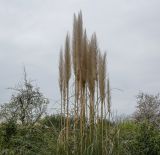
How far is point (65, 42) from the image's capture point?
7242 mm

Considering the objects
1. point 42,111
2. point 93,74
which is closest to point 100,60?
point 93,74

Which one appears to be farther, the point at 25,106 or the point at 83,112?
the point at 25,106

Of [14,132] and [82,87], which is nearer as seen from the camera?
[82,87]

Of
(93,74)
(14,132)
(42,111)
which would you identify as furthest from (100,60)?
(42,111)

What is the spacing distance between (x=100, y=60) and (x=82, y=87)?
46 centimetres

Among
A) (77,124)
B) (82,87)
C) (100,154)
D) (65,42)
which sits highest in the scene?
(65,42)

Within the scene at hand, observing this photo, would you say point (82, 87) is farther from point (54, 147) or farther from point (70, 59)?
point (54, 147)

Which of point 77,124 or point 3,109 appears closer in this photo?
point 77,124

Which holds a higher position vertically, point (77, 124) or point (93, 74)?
point (93, 74)

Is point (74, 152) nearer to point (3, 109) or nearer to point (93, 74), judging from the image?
point (93, 74)

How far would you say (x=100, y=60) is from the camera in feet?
23.5

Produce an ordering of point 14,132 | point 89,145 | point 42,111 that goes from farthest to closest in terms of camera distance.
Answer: point 42,111
point 14,132
point 89,145

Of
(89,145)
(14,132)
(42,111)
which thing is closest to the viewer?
(89,145)

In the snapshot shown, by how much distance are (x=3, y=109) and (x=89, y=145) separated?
5.64m
